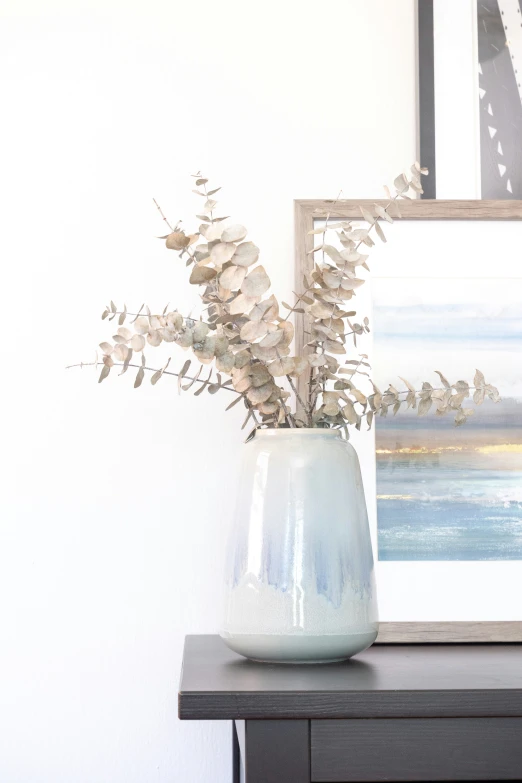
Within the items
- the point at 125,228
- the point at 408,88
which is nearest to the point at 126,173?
the point at 125,228

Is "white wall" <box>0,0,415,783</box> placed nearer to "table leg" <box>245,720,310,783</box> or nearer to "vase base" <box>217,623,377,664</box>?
"vase base" <box>217,623,377,664</box>

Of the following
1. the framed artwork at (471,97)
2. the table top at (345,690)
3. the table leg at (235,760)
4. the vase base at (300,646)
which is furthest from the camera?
the framed artwork at (471,97)

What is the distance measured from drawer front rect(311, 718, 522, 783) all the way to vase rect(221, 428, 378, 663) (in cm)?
12

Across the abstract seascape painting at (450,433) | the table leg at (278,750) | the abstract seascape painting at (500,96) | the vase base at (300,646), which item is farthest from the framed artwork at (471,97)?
the table leg at (278,750)

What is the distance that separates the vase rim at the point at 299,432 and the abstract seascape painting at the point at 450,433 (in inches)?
8.2

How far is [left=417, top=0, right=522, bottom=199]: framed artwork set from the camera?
3.96ft

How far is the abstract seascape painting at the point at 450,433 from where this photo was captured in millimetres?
1123

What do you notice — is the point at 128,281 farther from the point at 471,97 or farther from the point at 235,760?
the point at 235,760

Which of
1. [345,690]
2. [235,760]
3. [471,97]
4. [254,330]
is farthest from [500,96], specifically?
[235,760]

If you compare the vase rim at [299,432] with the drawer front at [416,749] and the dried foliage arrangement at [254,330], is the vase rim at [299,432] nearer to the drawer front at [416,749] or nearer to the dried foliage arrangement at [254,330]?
the dried foliage arrangement at [254,330]

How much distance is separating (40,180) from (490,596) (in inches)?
34.9

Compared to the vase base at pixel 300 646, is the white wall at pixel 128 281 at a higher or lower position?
higher

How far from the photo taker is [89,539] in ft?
Result: 3.79

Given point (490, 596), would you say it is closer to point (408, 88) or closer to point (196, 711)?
point (196, 711)
